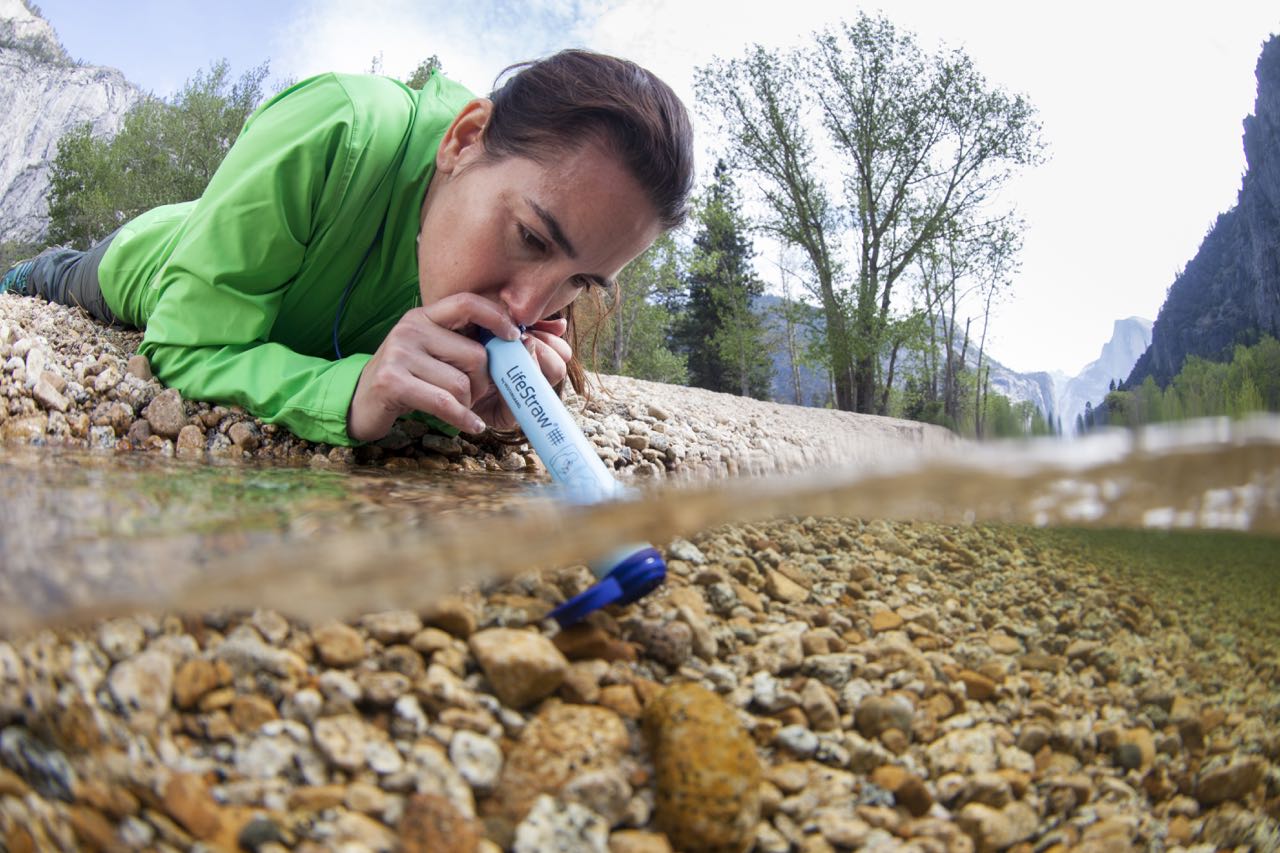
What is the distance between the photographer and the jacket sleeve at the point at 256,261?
2.52 feet


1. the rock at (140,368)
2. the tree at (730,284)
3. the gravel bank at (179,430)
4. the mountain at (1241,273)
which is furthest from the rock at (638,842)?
the tree at (730,284)

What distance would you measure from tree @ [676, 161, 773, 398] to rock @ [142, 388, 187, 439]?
6.21ft

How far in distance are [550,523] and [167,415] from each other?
2.50ft

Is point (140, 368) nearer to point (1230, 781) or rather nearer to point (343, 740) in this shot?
point (343, 740)

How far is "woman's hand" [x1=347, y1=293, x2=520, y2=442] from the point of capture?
0.64 meters

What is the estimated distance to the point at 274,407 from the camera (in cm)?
75

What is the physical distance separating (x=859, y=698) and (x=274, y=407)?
2.32ft

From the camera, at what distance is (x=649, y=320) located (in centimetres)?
573

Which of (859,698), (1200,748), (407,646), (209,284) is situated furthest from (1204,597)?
(209,284)

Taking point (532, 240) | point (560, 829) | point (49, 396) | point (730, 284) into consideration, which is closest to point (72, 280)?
point (49, 396)

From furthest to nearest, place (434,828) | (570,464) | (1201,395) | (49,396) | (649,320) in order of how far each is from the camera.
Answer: (649,320)
(49,396)
(570,464)
(1201,395)
(434,828)

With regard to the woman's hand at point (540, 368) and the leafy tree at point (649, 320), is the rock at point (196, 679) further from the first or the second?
the leafy tree at point (649, 320)

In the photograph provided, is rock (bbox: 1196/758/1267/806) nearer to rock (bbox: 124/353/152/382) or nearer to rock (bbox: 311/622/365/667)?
rock (bbox: 311/622/365/667)

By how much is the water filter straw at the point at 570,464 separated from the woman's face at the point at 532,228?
0.09 meters
